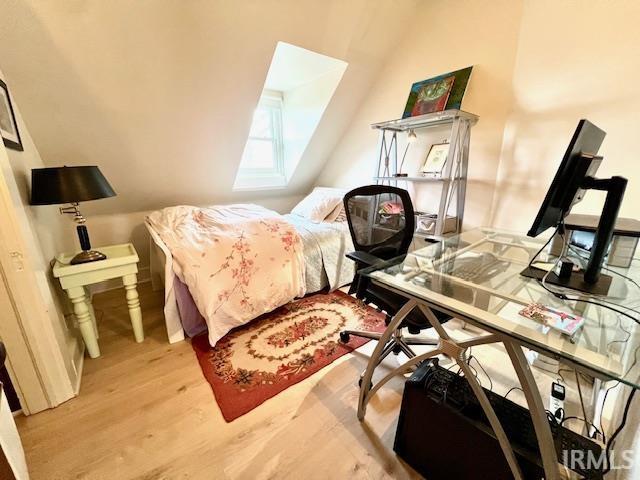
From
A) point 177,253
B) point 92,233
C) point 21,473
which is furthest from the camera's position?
point 92,233

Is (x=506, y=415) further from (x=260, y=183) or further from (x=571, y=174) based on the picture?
(x=260, y=183)

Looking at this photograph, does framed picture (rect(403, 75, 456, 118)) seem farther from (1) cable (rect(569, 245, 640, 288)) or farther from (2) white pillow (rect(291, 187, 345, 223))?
(1) cable (rect(569, 245, 640, 288))

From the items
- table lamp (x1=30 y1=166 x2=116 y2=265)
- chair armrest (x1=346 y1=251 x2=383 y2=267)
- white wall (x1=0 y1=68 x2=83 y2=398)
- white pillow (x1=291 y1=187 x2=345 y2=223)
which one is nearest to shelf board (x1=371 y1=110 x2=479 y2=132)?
white pillow (x1=291 y1=187 x2=345 y2=223)

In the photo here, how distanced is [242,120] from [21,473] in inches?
101

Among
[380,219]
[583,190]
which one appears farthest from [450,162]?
[583,190]

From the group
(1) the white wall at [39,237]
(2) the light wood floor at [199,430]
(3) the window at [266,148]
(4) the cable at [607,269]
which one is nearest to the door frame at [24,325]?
(1) the white wall at [39,237]

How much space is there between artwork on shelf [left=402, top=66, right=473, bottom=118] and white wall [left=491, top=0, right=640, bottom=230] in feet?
1.15

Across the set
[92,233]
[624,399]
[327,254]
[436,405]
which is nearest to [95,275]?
[92,233]

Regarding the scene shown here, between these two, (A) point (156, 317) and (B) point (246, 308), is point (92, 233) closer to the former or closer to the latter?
(A) point (156, 317)

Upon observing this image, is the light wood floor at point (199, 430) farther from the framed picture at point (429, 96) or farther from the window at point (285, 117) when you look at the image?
the window at point (285, 117)

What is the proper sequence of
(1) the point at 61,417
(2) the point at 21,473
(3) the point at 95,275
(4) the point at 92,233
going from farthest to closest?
(4) the point at 92,233
(3) the point at 95,275
(1) the point at 61,417
(2) the point at 21,473

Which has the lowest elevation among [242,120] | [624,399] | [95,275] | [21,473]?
[21,473]

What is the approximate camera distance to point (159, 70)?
1.91 meters

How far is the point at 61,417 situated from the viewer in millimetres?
1319
